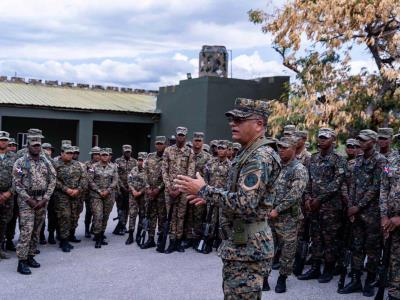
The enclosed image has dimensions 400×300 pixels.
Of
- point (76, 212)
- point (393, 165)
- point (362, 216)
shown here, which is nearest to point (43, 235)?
point (76, 212)

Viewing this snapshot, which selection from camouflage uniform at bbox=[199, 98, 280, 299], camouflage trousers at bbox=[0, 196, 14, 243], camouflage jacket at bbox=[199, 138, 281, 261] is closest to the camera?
camouflage jacket at bbox=[199, 138, 281, 261]

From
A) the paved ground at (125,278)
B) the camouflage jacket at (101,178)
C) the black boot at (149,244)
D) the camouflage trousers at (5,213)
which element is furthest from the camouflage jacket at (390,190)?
the camouflage trousers at (5,213)

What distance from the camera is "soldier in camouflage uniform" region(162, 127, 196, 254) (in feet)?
26.3

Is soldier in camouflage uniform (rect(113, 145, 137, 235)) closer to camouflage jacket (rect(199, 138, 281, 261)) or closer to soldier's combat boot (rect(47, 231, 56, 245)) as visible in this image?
soldier's combat boot (rect(47, 231, 56, 245))

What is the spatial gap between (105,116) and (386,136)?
13.8m

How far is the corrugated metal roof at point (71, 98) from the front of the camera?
57.9ft

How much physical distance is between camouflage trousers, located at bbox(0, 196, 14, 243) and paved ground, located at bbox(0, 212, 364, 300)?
1.52ft

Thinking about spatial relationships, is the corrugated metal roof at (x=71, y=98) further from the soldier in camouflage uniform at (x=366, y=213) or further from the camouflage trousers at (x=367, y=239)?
the camouflage trousers at (x=367, y=239)

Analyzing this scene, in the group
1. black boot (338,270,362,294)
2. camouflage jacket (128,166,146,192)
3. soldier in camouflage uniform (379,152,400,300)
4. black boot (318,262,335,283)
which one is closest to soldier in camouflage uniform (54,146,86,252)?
camouflage jacket (128,166,146,192)

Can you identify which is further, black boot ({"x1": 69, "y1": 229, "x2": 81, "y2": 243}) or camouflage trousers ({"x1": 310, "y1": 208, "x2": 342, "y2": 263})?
black boot ({"x1": 69, "y1": 229, "x2": 81, "y2": 243})

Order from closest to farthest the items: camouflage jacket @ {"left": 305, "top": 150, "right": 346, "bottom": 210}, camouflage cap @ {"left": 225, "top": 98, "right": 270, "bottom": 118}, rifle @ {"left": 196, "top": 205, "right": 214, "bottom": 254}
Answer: camouflage cap @ {"left": 225, "top": 98, "right": 270, "bottom": 118}, camouflage jacket @ {"left": 305, "top": 150, "right": 346, "bottom": 210}, rifle @ {"left": 196, "top": 205, "right": 214, "bottom": 254}

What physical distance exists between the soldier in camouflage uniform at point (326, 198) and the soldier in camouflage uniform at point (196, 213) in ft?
7.63

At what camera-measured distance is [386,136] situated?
6344 millimetres

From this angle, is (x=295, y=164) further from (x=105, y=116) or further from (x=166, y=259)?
(x=105, y=116)
